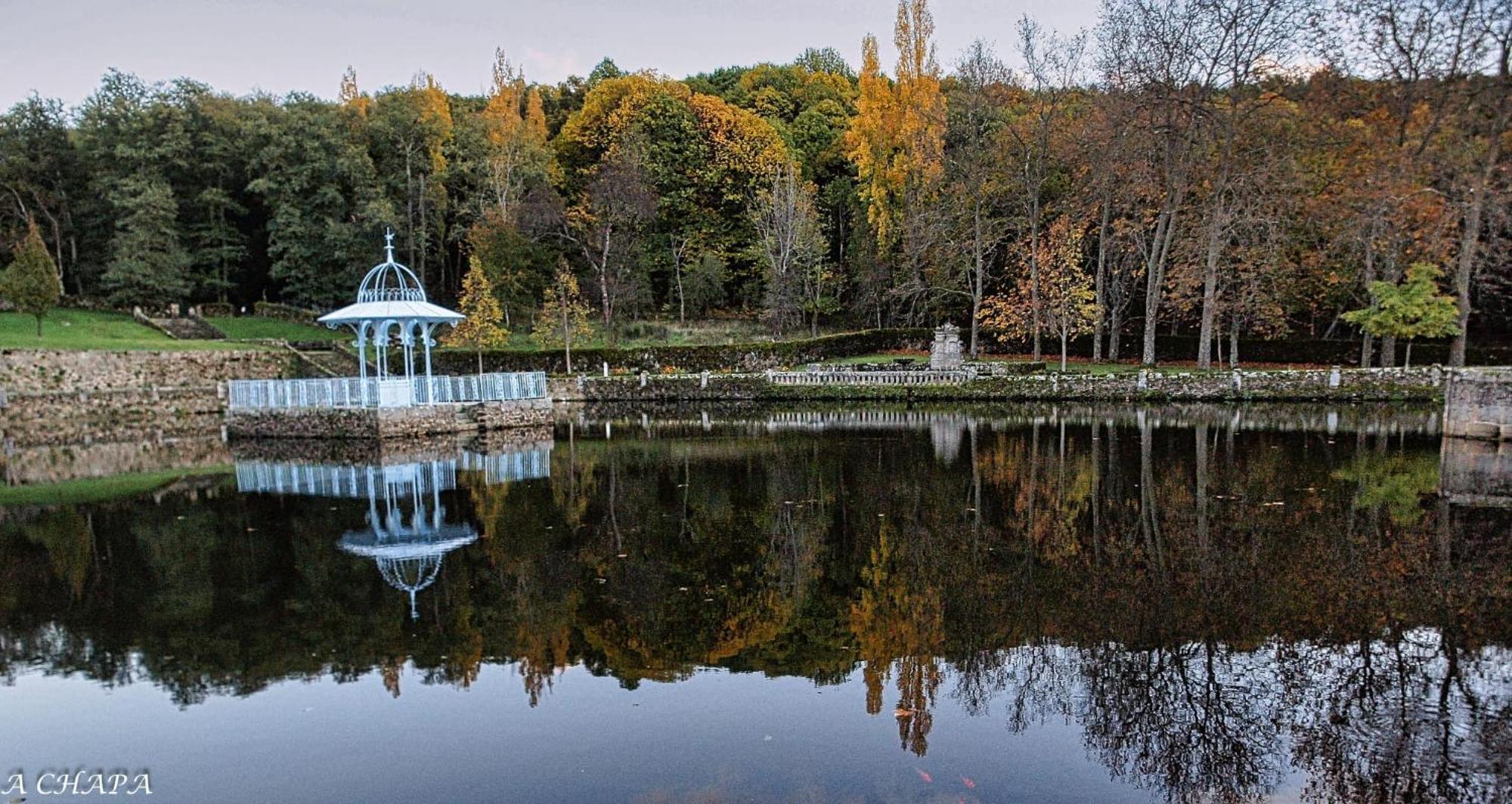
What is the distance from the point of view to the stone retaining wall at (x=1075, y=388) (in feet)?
95.6

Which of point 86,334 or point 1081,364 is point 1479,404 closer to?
point 1081,364

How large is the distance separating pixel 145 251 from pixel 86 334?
8.22 metres

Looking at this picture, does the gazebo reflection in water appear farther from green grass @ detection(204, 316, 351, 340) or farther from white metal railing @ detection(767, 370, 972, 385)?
green grass @ detection(204, 316, 351, 340)

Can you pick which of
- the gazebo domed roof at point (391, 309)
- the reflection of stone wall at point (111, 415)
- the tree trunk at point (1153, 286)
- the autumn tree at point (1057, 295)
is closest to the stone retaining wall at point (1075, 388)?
the tree trunk at point (1153, 286)

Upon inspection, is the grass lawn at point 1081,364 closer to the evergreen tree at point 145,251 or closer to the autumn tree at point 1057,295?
the autumn tree at point 1057,295

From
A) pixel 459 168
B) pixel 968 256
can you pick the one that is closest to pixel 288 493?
pixel 968 256

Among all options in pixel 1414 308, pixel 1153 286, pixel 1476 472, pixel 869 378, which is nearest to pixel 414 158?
pixel 869 378

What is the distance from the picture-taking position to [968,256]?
41.8 meters

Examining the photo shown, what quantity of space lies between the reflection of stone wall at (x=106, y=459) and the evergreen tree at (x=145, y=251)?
24525mm

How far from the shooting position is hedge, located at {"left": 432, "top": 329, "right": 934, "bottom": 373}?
39.3 m

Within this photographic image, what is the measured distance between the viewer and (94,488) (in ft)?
57.7

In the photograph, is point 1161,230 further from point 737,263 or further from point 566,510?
point 566,510

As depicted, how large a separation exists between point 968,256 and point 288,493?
32.0 meters

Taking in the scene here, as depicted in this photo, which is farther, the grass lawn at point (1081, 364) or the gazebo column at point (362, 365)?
the grass lawn at point (1081, 364)
